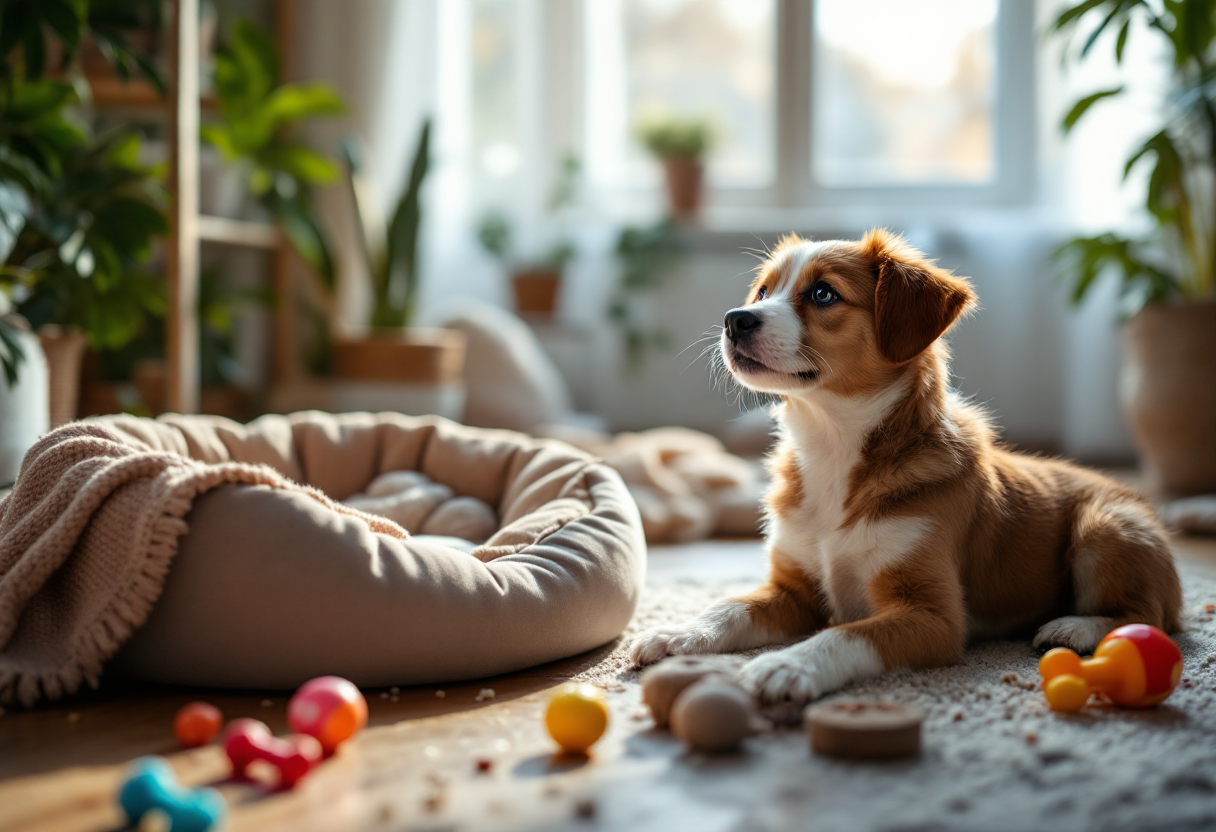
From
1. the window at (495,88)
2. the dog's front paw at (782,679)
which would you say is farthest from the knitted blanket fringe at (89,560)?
the window at (495,88)

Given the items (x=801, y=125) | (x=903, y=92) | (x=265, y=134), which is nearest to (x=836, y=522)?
(x=265, y=134)

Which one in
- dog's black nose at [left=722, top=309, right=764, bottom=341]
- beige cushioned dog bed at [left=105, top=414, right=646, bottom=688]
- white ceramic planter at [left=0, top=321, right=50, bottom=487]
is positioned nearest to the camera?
beige cushioned dog bed at [left=105, top=414, right=646, bottom=688]

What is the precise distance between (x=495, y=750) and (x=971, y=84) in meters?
4.62

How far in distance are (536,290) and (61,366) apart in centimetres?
254

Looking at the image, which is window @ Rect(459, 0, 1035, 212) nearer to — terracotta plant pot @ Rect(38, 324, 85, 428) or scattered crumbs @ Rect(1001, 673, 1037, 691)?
terracotta plant pot @ Rect(38, 324, 85, 428)

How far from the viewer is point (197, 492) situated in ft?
4.97

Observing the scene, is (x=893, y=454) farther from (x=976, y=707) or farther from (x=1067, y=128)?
(x=1067, y=128)

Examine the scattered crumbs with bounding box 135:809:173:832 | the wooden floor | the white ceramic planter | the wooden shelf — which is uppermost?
the wooden shelf

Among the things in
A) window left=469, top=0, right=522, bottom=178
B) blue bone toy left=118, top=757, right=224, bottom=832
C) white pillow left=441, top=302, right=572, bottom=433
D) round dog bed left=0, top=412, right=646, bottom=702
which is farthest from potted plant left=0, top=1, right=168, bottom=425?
window left=469, top=0, right=522, bottom=178

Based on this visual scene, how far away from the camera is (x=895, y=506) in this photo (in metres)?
1.73

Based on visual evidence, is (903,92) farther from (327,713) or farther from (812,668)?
(327,713)

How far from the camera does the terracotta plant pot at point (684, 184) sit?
4.86 meters

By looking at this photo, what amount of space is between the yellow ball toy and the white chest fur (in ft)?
1.99

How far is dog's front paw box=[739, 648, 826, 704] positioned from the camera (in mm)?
1452
